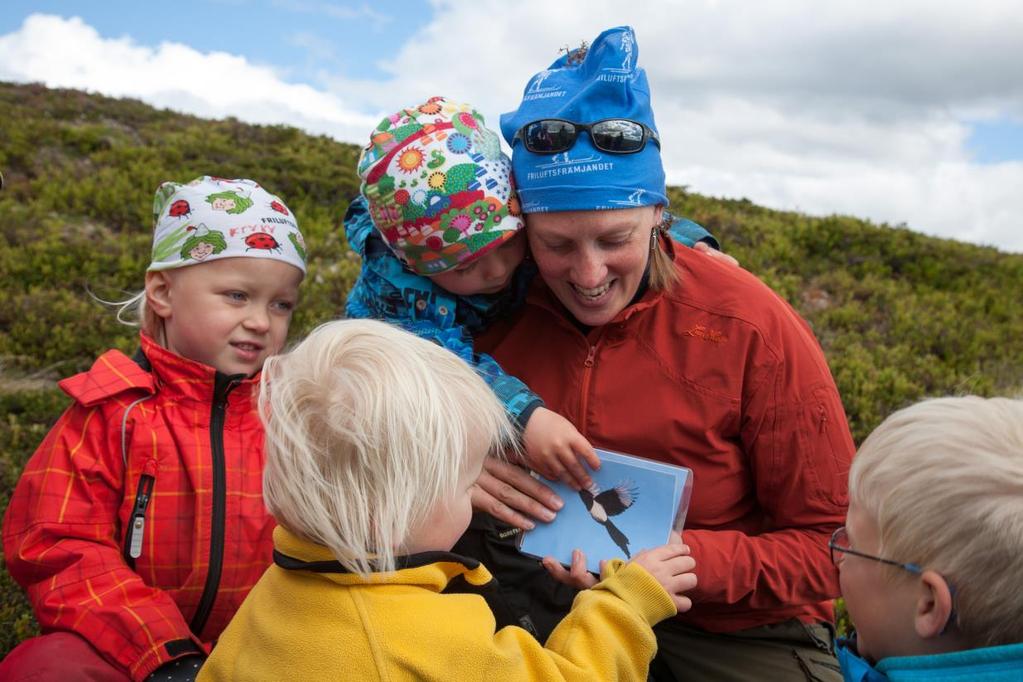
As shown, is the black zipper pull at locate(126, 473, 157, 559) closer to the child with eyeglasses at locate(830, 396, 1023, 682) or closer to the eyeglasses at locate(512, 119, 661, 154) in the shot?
the eyeglasses at locate(512, 119, 661, 154)

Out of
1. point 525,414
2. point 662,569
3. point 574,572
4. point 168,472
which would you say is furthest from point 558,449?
point 168,472

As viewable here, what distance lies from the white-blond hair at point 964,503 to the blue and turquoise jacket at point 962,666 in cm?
7

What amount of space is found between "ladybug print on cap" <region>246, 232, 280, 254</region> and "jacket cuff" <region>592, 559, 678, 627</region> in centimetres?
168

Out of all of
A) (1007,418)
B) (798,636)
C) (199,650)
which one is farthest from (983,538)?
(199,650)

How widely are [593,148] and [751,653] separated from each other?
172cm

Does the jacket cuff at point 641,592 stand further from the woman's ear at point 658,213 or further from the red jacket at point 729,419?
the woman's ear at point 658,213

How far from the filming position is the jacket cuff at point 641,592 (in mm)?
2076

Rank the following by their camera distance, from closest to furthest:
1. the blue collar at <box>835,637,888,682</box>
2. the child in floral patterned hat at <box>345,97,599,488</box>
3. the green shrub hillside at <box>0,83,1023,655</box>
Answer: the blue collar at <box>835,637,888,682</box>, the child in floral patterned hat at <box>345,97,599,488</box>, the green shrub hillside at <box>0,83,1023,655</box>

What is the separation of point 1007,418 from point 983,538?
0.27 metres

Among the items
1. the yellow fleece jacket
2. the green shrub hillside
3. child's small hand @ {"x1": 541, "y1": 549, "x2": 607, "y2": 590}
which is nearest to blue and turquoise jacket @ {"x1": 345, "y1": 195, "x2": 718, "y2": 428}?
child's small hand @ {"x1": 541, "y1": 549, "x2": 607, "y2": 590}

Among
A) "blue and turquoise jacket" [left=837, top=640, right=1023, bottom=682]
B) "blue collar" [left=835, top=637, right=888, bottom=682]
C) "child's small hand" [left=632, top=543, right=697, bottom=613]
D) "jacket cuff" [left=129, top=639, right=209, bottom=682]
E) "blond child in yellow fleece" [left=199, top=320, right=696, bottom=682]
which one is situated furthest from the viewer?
"jacket cuff" [left=129, top=639, right=209, bottom=682]

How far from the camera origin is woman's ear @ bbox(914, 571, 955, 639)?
5.58 feet

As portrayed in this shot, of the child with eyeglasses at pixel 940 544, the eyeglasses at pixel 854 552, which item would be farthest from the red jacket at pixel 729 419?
the child with eyeglasses at pixel 940 544

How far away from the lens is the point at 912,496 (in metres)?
1.77
